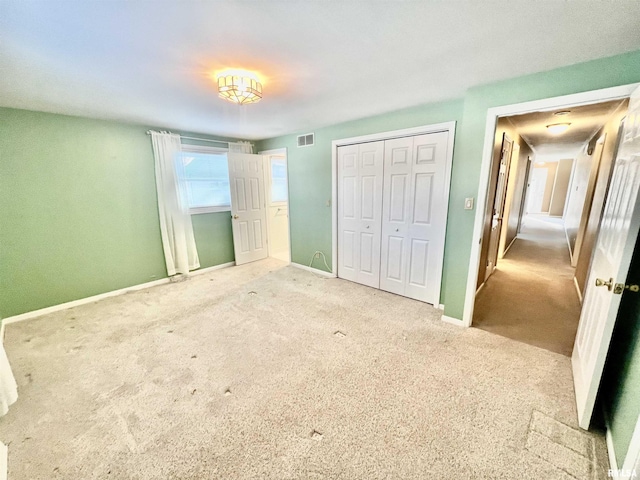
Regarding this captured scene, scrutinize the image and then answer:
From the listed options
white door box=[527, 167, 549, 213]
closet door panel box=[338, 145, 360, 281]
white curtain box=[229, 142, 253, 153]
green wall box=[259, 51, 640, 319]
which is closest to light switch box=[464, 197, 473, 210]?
green wall box=[259, 51, 640, 319]

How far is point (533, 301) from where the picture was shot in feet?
10.1

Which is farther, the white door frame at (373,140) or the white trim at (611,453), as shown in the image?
the white door frame at (373,140)

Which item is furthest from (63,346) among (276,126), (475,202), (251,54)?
(475,202)

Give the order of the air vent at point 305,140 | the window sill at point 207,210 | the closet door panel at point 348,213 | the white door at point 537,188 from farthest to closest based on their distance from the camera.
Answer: the white door at point 537,188 → the window sill at point 207,210 → the air vent at point 305,140 → the closet door panel at point 348,213

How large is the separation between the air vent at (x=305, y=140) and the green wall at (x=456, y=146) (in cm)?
9

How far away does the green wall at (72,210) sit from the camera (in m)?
2.64

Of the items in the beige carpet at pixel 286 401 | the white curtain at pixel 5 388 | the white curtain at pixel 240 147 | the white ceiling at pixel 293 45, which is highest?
the white ceiling at pixel 293 45

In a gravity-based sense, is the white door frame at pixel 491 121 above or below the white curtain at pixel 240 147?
below

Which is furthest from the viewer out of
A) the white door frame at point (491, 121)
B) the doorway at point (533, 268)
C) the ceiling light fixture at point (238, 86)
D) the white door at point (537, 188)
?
the white door at point (537, 188)

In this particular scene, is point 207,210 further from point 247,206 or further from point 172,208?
point 247,206

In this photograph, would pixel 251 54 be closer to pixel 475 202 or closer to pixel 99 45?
pixel 99 45

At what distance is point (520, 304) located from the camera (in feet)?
9.87

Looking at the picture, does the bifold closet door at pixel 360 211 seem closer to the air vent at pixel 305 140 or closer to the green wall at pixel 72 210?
the air vent at pixel 305 140

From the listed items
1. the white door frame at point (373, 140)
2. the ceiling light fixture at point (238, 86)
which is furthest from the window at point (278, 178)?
the ceiling light fixture at point (238, 86)
